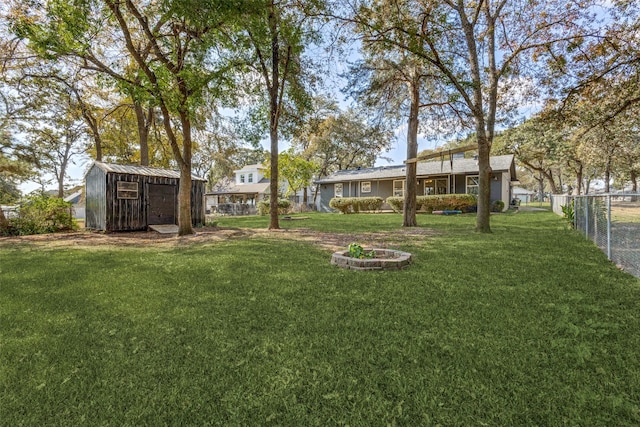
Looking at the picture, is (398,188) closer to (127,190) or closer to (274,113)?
(274,113)

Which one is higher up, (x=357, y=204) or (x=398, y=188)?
(x=398, y=188)

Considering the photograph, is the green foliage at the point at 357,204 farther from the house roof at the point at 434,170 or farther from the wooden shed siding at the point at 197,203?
the wooden shed siding at the point at 197,203

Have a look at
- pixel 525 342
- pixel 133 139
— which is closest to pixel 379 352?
pixel 525 342

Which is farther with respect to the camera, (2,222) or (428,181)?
(428,181)

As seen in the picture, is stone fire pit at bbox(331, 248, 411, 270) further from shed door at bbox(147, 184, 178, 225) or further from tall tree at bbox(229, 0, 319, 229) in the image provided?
shed door at bbox(147, 184, 178, 225)

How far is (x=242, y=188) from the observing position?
103 feet

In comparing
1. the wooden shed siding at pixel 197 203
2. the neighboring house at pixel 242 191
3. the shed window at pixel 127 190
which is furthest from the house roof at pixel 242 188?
the shed window at pixel 127 190

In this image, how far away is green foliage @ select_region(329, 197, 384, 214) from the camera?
21016 millimetres

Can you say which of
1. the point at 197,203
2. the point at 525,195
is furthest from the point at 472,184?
the point at 525,195

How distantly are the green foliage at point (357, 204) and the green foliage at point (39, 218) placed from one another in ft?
49.9

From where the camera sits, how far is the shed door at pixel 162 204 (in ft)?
39.3

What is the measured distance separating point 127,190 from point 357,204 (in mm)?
14354

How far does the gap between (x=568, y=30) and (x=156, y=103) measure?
38.6 feet

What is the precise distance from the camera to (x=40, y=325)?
9.50 ft
